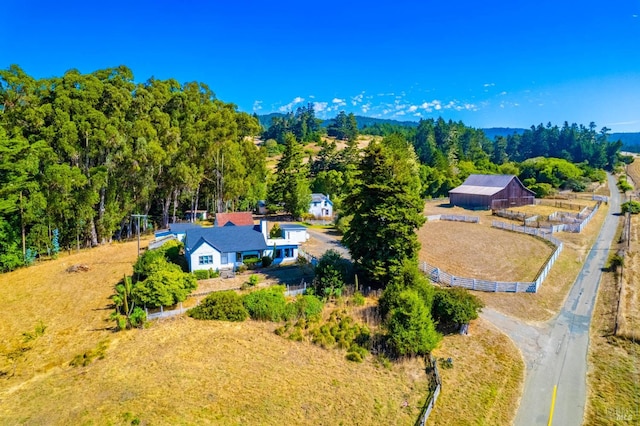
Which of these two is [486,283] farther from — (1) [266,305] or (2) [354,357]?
(1) [266,305]

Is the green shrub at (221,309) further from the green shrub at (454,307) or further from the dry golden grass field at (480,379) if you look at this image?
the dry golden grass field at (480,379)

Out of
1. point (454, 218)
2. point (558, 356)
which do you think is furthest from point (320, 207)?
point (558, 356)

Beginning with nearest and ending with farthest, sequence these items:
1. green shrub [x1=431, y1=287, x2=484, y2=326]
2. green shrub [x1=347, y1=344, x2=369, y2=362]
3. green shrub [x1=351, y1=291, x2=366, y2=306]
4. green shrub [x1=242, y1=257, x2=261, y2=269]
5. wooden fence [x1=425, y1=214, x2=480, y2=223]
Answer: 1. green shrub [x1=347, y1=344, x2=369, y2=362]
2. green shrub [x1=431, y1=287, x2=484, y2=326]
3. green shrub [x1=351, y1=291, x2=366, y2=306]
4. green shrub [x1=242, y1=257, x2=261, y2=269]
5. wooden fence [x1=425, y1=214, x2=480, y2=223]

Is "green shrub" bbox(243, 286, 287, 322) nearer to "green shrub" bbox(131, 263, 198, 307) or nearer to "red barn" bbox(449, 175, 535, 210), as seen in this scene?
"green shrub" bbox(131, 263, 198, 307)

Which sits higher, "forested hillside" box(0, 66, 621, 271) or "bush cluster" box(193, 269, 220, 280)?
"forested hillside" box(0, 66, 621, 271)

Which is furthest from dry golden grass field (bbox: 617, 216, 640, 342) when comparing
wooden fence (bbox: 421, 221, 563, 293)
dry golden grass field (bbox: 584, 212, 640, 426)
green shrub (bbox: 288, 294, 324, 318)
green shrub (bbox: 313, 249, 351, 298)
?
green shrub (bbox: 288, 294, 324, 318)
